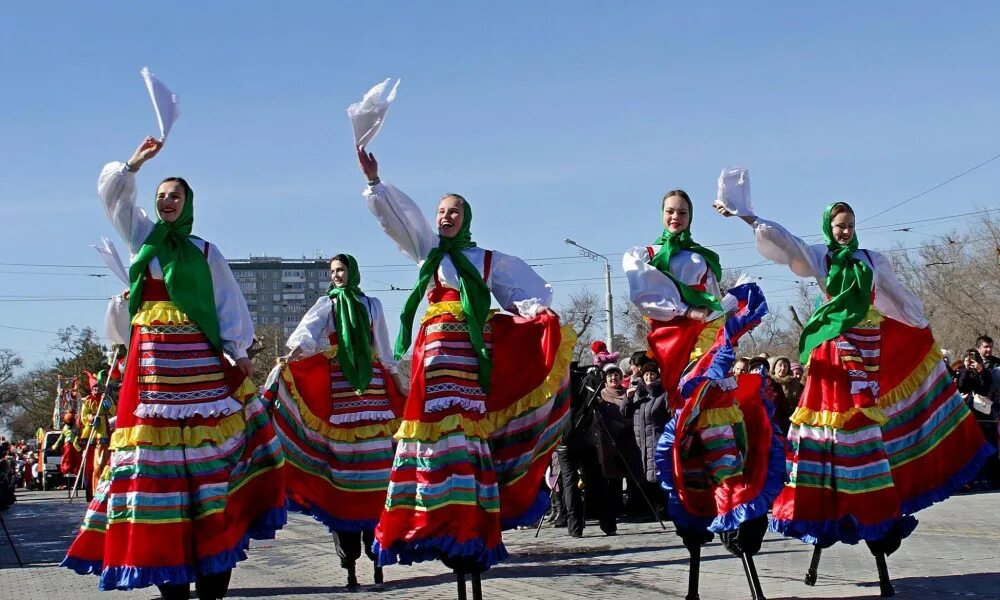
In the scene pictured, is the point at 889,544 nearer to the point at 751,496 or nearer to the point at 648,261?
the point at 751,496

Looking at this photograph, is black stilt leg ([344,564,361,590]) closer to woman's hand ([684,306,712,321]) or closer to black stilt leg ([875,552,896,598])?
woman's hand ([684,306,712,321])

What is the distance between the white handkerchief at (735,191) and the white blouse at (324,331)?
2.85 meters

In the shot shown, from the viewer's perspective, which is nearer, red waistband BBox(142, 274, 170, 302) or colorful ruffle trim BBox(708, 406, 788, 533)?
red waistband BBox(142, 274, 170, 302)

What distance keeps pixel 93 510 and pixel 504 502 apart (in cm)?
222

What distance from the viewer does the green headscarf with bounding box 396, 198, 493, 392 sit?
6.54 m

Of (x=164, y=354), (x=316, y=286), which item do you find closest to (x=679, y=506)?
(x=164, y=354)

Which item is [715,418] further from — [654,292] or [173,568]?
[173,568]

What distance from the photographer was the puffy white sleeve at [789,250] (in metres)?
7.06

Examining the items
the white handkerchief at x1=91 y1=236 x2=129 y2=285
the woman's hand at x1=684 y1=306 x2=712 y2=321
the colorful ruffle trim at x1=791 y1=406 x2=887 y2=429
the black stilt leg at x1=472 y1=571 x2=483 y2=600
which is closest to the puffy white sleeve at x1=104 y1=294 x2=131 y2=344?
the white handkerchief at x1=91 y1=236 x2=129 y2=285

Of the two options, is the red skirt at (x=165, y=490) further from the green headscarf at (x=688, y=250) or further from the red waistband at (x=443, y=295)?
the green headscarf at (x=688, y=250)

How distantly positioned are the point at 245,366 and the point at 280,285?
147 metres

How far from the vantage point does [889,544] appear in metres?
6.95

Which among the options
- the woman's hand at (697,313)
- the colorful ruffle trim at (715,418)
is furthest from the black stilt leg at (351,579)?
the woman's hand at (697,313)

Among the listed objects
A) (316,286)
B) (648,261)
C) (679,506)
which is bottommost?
(679,506)
